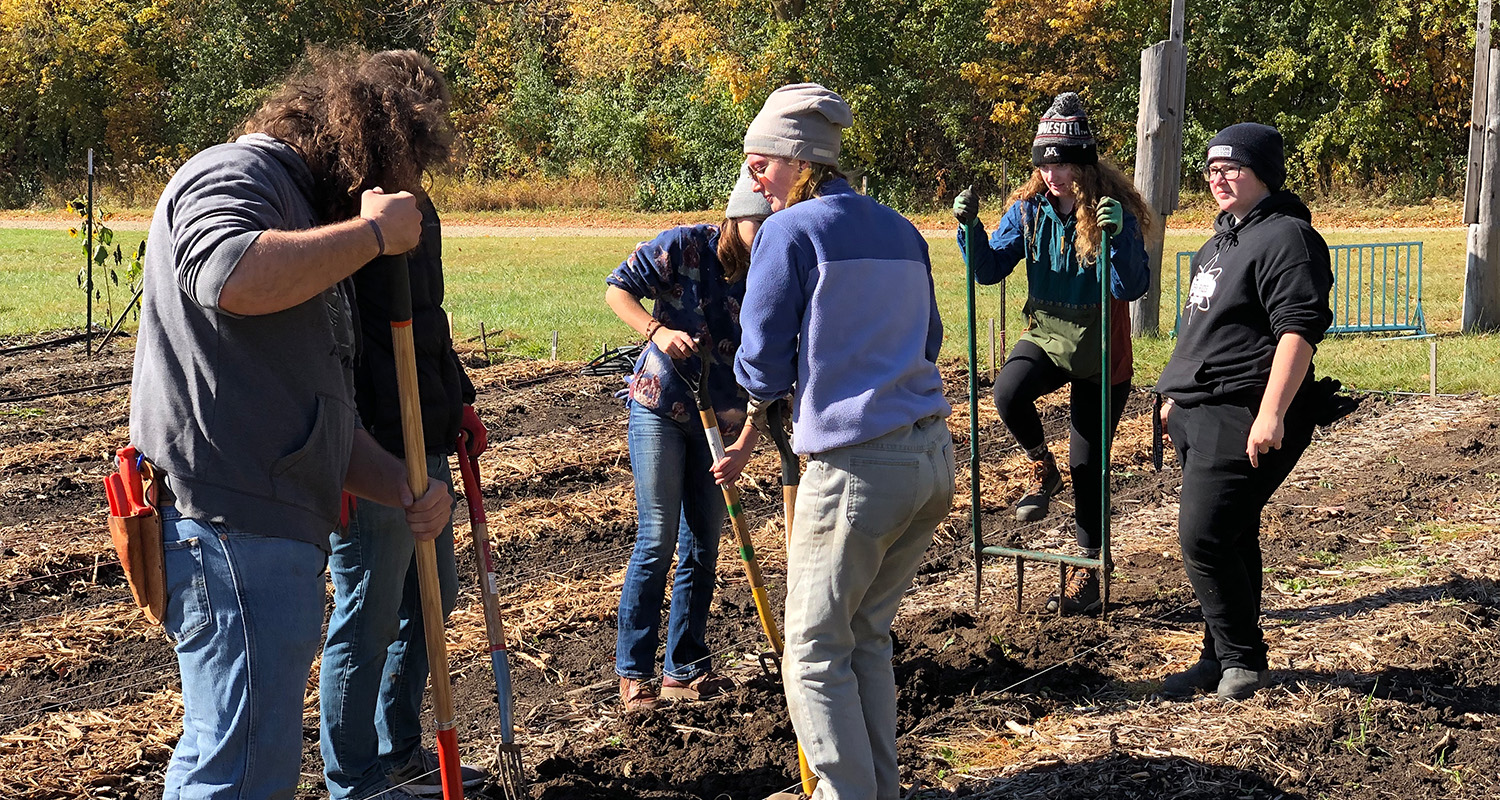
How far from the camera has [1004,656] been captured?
16.5ft

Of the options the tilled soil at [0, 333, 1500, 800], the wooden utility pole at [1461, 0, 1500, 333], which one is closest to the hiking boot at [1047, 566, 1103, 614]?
the tilled soil at [0, 333, 1500, 800]

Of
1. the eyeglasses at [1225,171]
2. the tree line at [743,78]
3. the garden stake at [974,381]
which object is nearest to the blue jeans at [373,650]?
the garden stake at [974,381]

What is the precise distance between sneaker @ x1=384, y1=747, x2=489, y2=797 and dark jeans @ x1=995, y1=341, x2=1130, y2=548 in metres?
2.57

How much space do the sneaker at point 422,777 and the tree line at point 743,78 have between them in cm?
1963

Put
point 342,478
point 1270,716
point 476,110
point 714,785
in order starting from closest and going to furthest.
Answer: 1. point 342,478
2. point 714,785
3. point 1270,716
4. point 476,110

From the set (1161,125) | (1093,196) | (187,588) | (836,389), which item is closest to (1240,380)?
(1093,196)

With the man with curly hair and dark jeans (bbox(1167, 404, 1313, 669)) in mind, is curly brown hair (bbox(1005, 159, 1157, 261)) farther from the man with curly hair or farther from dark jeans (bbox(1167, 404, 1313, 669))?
the man with curly hair

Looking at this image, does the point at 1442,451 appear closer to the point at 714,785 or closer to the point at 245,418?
the point at 714,785

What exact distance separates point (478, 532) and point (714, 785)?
1.06 meters

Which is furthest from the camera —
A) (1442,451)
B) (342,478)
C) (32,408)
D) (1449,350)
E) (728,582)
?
(1449,350)

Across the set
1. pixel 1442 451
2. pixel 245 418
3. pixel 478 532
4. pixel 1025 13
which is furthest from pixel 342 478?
pixel 1025 13

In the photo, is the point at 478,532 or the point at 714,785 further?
the point at 714,785

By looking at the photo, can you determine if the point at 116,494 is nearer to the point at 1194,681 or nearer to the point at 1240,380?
the point at 1240,380

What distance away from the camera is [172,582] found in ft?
9.00
